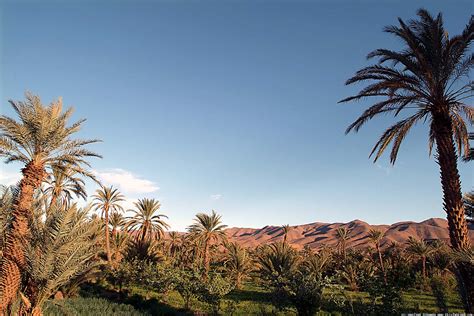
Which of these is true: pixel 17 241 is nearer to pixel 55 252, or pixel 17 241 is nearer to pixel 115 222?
pixel 55 252

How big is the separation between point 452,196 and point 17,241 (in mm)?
17658

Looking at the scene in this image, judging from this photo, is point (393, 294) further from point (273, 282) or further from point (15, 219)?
point (15, 219)

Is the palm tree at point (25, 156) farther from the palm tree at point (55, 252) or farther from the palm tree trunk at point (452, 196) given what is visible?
the palm tree trunk at point (452, 196)

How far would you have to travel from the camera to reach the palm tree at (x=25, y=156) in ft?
45.2

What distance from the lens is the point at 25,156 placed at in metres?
15.0

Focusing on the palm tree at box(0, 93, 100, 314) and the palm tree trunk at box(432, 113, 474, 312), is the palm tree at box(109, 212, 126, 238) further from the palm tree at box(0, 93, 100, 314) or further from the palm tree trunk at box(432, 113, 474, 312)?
the palm tree trunk at box(432, 113, 474, 312)

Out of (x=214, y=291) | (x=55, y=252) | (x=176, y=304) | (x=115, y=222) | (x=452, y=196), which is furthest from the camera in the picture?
(x=115, y=222)

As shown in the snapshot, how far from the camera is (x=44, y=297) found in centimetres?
1255

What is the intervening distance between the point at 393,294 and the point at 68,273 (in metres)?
14.3

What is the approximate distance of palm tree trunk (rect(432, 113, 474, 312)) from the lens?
1056 cm

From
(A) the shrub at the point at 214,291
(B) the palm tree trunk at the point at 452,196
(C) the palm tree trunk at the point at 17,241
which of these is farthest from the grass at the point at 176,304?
(B) the palm tree trunk at the point at 452,196

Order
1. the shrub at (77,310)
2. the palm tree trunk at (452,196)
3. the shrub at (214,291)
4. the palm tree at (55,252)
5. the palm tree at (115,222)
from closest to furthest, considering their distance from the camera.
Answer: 1. the palm tree trunk at (452,196)
2. the palm tree at (55,252)
3. the shrub at (77,310)
4. the shrub at (214,291)
5. the palm tree at (115,222)

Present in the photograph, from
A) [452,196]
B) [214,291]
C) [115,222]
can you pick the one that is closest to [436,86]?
[452,196]

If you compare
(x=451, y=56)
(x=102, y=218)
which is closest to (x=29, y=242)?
(x=451, y=56)
